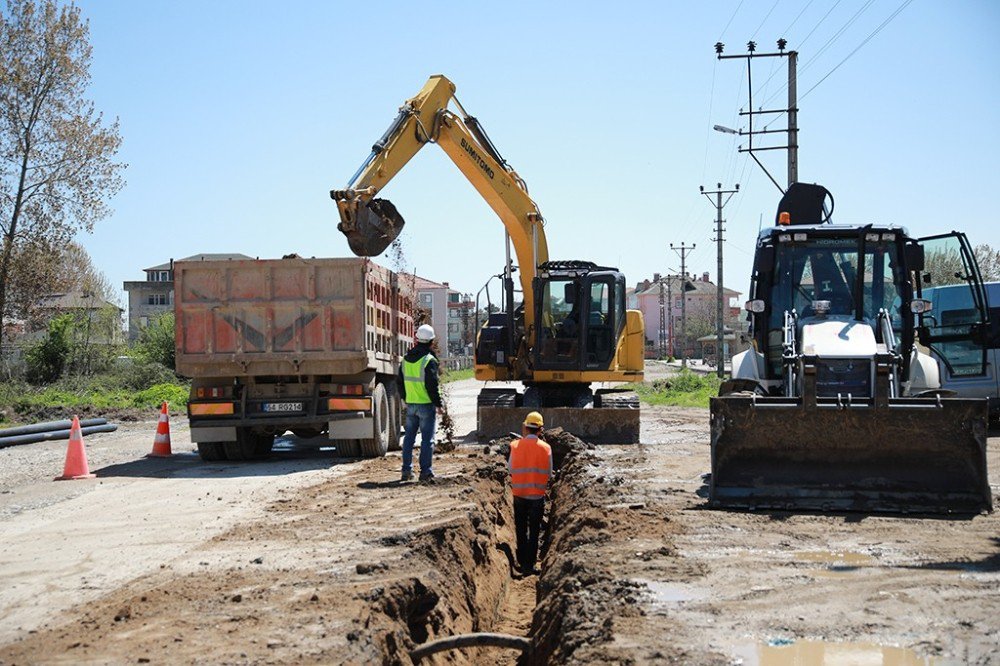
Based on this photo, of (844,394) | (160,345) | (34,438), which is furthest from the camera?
(160,345)

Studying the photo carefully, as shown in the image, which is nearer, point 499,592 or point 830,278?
point 499,592

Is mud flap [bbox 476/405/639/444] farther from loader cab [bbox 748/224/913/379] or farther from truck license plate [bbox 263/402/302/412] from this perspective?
loader cab [bbox 748/224/913/379]

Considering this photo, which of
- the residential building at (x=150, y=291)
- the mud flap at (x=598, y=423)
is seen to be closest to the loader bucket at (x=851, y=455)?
the mud flap at (x=598, y=423)

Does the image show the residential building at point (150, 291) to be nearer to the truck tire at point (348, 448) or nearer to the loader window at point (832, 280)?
the truck tire at point (348, 448)

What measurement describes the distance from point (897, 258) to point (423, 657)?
749 centimetres

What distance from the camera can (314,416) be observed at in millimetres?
14734

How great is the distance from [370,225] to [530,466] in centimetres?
593

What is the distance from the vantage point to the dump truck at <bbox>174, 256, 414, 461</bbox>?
1466 cm

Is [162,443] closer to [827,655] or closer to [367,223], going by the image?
[367,223]

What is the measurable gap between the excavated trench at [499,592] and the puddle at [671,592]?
0.45 feet

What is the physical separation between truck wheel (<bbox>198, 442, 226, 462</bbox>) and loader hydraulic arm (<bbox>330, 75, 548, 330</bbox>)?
135 inches

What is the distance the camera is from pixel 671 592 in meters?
6.46

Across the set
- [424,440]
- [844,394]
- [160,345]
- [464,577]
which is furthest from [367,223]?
[160,345]

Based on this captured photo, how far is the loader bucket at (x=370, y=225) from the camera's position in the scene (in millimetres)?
14555
